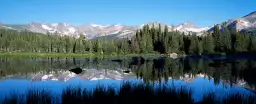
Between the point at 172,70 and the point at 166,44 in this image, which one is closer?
the point at 172,70

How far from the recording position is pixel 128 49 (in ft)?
543

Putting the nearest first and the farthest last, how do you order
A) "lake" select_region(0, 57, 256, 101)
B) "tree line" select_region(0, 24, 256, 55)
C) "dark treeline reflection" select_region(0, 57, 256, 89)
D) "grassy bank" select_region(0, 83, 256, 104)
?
1. "grassy bank" select_region(0, 83, 256, 104)
2. "lake" select_region(0, 57, 256, 101)
3. "dark treeline reflection" select_region(0, 57, 256, 89)
4. "tree line" select_region(0, 24, 256, 55)

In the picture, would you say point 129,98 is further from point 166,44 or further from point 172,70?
point 166,44

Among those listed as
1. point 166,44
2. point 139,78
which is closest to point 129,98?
point 139,78

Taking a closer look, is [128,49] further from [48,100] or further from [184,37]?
[48,100]

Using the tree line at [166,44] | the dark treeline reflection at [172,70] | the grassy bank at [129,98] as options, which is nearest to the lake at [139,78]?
the dark treeline reflection at [172,70]

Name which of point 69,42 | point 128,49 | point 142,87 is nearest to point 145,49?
point 128,49

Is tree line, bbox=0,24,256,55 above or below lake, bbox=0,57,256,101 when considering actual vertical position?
above

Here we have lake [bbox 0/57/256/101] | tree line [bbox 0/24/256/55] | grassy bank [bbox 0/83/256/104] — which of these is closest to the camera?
grassy bank [bbox 0/83/256/104]

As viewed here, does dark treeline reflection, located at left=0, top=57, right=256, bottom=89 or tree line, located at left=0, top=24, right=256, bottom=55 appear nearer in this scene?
dark treeline reflection, located at left=0, top=57, right=256, bottom=89

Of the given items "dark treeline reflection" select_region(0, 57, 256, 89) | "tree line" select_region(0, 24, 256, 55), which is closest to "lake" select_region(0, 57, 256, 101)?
"dark treeline reflection" select_region(0, 57, 256, 89)

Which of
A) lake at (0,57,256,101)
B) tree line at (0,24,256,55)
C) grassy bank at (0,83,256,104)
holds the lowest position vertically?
lake at (0,57,256,101)

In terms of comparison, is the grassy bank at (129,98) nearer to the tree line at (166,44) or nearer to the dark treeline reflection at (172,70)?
the dark treeline reflection at (172,70)

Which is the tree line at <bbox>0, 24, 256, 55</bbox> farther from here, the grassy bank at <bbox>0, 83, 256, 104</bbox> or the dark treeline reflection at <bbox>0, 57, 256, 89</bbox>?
the grassy bank at <bbox>0, 83, 256, 104</bbox>
